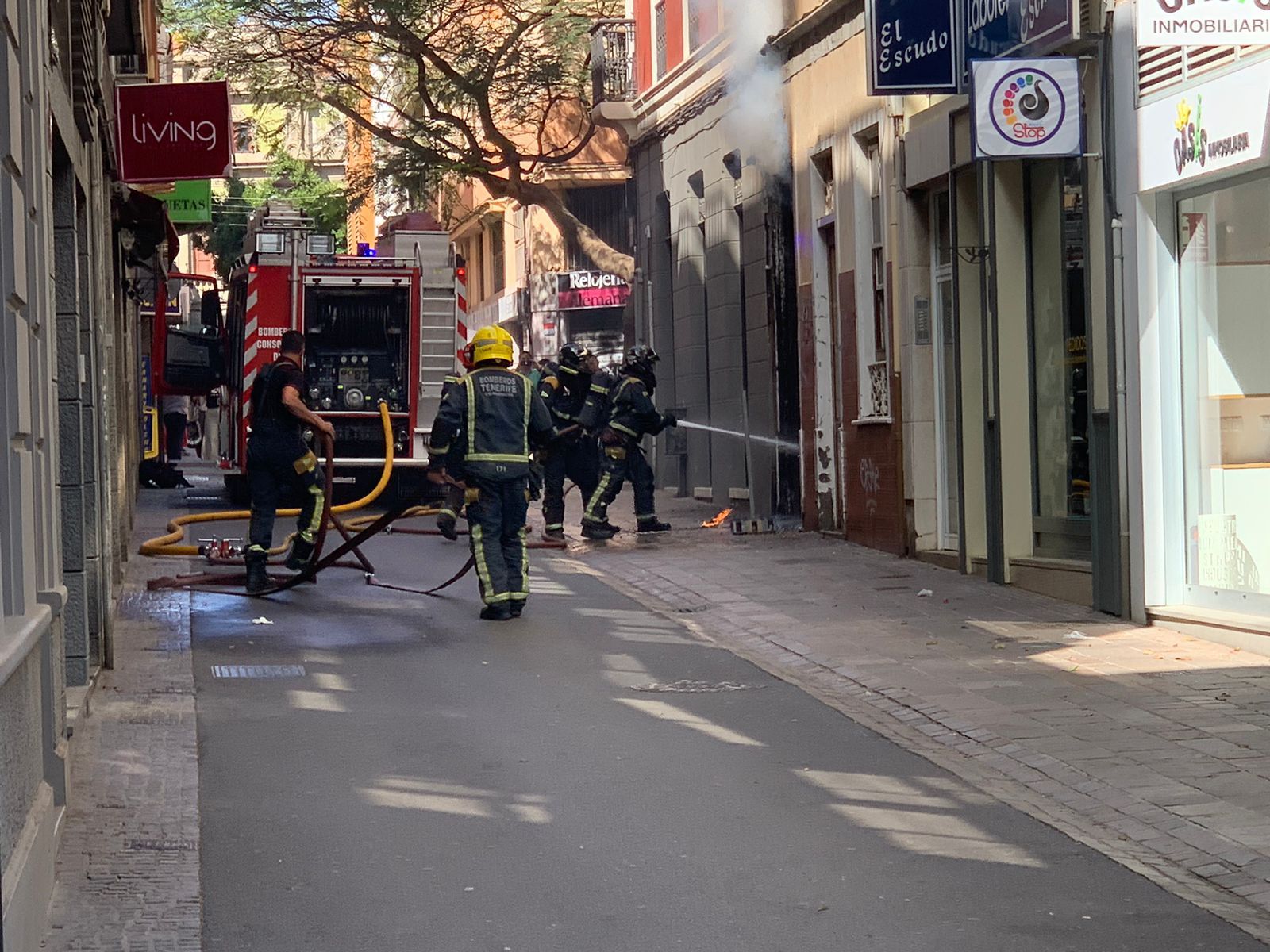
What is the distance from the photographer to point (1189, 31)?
10.3 meters

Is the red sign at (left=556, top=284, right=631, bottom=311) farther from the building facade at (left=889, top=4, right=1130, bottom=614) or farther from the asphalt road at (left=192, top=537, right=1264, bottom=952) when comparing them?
the asphalt road at (left=192, top=537, right=1264, bottom=952)

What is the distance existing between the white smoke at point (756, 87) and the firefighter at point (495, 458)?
812 centimetres

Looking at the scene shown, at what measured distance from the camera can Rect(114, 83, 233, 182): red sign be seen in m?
12.9

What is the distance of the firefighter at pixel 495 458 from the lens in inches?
492

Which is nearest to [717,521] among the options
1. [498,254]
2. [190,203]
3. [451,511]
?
[451,511]

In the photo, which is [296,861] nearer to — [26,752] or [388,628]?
[26,752]

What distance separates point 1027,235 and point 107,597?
23.5 feet

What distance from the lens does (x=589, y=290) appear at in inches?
1364

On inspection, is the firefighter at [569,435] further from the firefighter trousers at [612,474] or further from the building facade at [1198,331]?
the building facade at [1198,331]

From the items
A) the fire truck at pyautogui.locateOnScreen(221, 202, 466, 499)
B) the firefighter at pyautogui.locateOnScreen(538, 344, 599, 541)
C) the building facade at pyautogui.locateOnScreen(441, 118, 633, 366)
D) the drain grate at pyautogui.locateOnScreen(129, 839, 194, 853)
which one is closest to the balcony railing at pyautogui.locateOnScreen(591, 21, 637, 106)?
the building facade at pyautogui.locateOnScreen(441, 118, 633, 366)

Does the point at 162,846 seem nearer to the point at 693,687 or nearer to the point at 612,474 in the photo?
the point at 693,687

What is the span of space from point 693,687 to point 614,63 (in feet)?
66.1

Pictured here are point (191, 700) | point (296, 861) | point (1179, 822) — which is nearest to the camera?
point (296, 861)

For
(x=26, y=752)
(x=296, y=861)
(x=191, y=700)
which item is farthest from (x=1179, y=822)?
(x=191, y=700)
